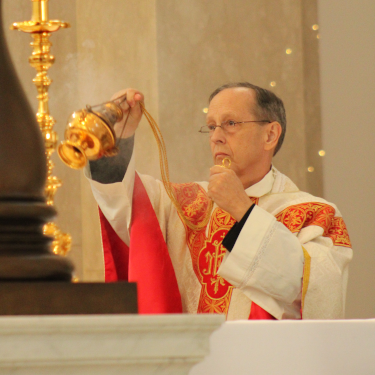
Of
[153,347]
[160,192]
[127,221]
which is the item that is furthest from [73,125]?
[160,192]

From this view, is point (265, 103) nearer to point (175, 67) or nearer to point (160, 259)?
point (175, 67)

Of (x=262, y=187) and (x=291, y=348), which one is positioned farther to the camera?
(x=262, y=187)

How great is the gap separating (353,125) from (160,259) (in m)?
1.51


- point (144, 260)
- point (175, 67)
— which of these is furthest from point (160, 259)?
point (175, 67)

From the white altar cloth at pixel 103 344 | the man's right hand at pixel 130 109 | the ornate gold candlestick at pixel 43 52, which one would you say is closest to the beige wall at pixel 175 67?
the man's right hand at pixel 130 109

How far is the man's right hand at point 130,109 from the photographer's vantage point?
7.50ft

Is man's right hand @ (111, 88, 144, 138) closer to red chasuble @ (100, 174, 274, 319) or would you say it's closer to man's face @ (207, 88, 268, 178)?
red chasuble @ (100, 174, 274, 319)

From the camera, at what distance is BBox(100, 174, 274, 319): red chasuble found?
2.43m

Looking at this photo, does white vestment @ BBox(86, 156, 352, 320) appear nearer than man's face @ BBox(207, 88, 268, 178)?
Yes

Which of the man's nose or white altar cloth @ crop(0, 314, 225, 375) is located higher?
the man's nose

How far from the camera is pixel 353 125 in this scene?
3.45 meters

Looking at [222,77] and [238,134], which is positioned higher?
[222,77]

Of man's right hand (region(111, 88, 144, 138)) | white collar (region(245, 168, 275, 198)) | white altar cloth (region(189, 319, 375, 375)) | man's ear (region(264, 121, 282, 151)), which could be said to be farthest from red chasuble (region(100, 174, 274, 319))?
white altar cloth (region(189, 319, 375, 375))

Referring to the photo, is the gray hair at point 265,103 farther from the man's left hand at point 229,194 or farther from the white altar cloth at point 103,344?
the white altar cloth at point 103,344
